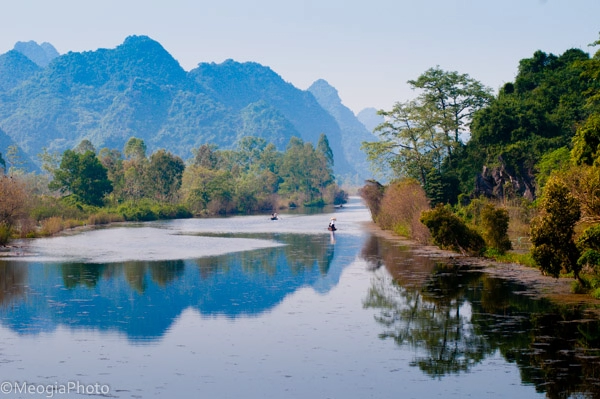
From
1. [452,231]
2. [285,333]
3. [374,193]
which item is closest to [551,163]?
[452,231]

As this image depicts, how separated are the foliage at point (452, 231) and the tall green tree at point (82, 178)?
48707 millimetres

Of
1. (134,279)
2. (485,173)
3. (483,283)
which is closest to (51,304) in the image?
(134,279)

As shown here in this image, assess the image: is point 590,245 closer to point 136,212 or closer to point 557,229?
point 557,229

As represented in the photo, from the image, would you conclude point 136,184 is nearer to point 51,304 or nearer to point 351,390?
point 51,304

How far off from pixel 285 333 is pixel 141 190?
71766 mm

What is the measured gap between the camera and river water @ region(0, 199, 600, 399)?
42.4 feet

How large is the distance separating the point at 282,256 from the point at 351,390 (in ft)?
74.7

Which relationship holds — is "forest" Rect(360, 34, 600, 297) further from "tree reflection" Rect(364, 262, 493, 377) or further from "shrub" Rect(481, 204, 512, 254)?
"tree reflection" Rect(364, 262, 493, 377)

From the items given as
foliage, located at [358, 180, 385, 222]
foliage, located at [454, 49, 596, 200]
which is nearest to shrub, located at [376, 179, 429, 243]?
foliage, located at [358, 180, 385, 222]

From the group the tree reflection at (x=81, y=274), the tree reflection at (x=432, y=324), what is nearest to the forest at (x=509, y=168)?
the tree reflection at (x=432, y=324)

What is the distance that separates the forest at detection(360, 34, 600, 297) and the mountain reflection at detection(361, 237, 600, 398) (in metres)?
2.43

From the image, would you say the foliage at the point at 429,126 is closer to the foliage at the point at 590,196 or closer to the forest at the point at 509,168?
the forest at the point at 509,168

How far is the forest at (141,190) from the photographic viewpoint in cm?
4975

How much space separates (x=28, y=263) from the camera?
31.2 metres
